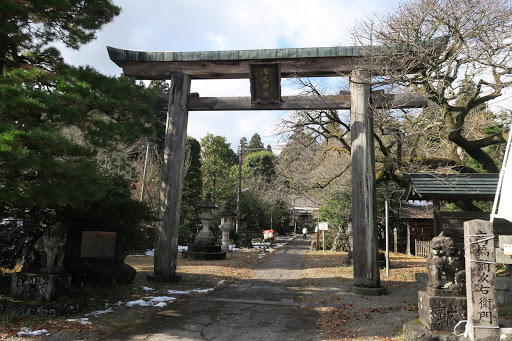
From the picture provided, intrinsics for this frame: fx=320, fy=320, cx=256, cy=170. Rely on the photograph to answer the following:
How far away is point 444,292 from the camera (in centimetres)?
432

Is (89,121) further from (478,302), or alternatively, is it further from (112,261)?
(478,302)

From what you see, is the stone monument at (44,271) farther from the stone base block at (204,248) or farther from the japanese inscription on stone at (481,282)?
the stone base block at (204,248)

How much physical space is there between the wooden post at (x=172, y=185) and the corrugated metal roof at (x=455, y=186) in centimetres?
592

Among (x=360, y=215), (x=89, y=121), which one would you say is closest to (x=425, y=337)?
(x=360, y=215)

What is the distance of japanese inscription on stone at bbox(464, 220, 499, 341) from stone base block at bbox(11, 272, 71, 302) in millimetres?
5988

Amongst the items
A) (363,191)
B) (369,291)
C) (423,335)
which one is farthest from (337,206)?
(423,335)

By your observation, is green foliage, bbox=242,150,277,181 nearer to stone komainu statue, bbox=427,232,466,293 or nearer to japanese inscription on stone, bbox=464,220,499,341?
stone komainu statue, bbox=427,232,466,293

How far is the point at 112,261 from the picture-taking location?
7105mm

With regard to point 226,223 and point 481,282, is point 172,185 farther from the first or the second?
point 226,223

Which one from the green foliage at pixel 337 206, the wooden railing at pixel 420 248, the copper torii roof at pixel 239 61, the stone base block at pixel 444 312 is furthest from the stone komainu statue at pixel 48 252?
the wooden railing at pixel 420 248

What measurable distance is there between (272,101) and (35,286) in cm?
628

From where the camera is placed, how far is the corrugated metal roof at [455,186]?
24.4ft

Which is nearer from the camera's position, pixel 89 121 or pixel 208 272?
pixel 89 121

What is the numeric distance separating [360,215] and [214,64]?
5291 millimetres
